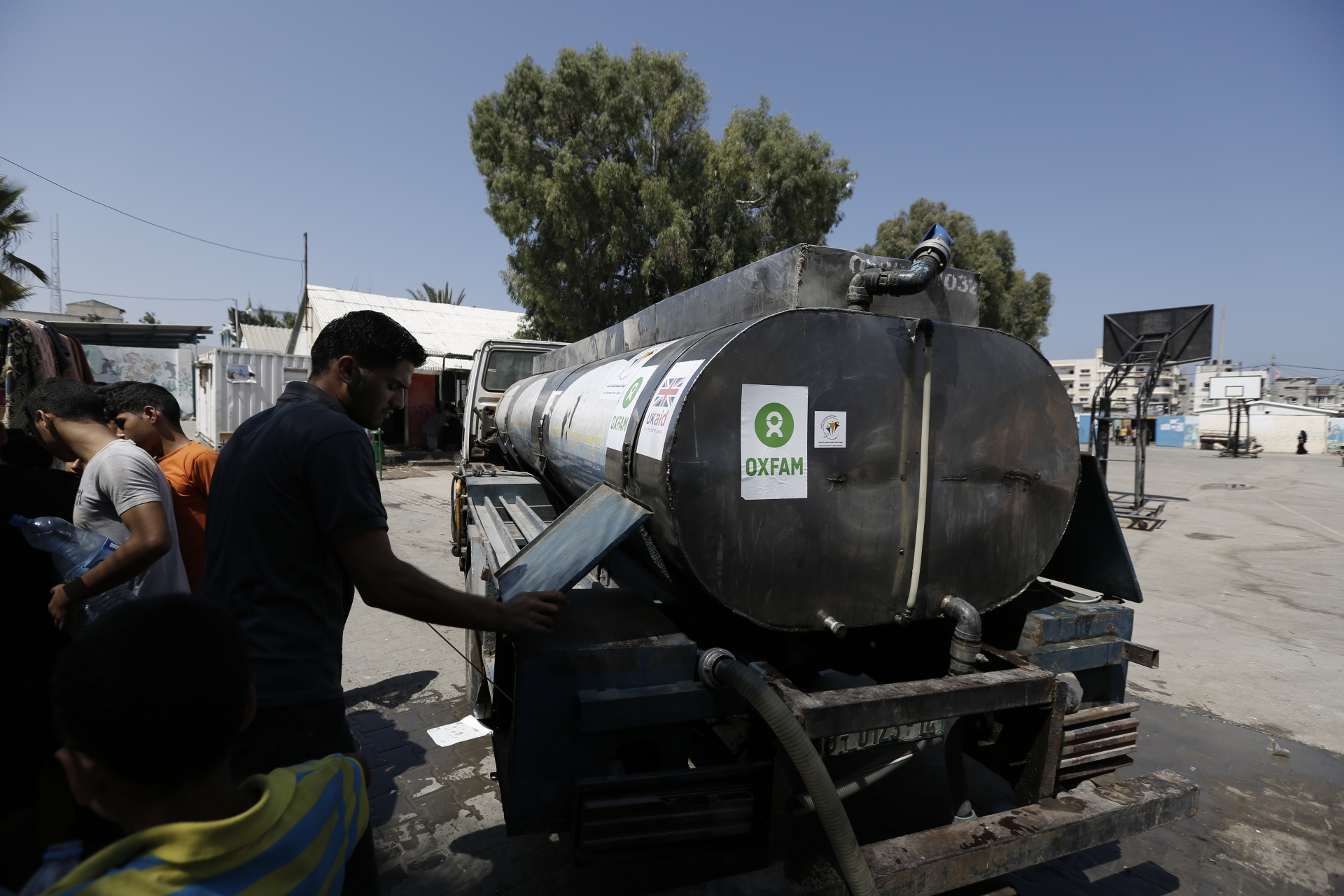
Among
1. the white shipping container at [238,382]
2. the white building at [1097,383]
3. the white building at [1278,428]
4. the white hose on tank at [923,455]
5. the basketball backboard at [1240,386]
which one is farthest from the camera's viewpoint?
the white building at [1097,383]

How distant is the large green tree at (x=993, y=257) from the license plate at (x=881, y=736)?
28604mm

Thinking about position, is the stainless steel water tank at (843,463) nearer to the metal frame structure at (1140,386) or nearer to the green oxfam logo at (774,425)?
the green oxfam logo at (774,425)

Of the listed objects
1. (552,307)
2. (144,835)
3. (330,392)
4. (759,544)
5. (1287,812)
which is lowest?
(1287,812)

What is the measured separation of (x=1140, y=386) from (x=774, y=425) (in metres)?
13.8

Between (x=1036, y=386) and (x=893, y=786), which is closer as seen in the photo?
(x=1036, y=386)

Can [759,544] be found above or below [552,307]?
below

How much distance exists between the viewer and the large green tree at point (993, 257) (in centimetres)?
2875

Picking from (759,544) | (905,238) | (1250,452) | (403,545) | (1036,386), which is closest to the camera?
(759,544)

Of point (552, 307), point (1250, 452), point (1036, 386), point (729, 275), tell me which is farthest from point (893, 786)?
point (1250, 452)

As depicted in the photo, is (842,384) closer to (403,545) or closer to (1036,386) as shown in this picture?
(1036,386)

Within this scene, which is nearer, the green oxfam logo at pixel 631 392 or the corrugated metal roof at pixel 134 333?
the green oxfam logo at pixel 631 392

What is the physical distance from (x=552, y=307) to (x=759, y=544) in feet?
57.0

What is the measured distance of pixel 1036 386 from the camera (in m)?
2.77

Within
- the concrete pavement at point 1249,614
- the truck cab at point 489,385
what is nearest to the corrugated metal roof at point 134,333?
the truck cab at point 489,385
